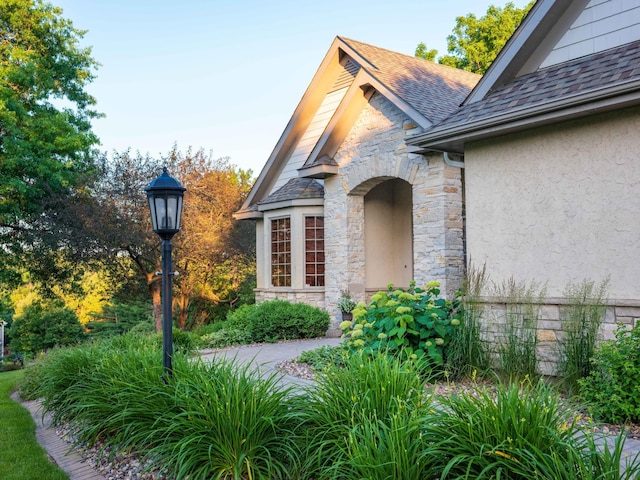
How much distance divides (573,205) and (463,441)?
4.30 m

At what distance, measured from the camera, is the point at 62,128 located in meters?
17.7

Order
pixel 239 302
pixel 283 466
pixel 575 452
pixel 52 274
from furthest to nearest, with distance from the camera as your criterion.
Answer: pixel 239 302
pixel 52 274
pixel 283 466
pixel 575 452

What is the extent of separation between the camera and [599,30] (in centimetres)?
680

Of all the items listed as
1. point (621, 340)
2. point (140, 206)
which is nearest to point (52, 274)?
point (140, 206)

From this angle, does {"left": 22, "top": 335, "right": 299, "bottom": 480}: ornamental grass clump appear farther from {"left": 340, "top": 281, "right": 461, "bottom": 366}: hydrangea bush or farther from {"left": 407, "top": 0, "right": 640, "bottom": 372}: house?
{"left": 407, "top": 0, "right": 640, "bottom": 372}: house

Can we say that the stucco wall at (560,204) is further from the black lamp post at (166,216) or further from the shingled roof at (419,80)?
the black lamp post at (166,216)

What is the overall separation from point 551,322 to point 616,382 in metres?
1.56

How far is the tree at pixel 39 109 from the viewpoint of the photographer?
16.6 meters

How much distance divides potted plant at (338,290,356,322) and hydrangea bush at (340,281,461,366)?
4607 millimetres

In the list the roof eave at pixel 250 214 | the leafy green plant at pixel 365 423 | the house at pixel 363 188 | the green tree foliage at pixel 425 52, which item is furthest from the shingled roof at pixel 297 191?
the green tree foliage at pixel 425 52

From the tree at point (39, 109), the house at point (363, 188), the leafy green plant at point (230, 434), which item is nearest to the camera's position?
the leafy green plant at point (230, 434)

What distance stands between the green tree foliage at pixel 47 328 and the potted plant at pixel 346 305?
48.8 ft

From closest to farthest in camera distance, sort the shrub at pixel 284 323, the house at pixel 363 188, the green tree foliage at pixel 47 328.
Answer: the house at pixel 363 188
the shrub at pixel 284 323
the green tree foliage at pixel 47 328

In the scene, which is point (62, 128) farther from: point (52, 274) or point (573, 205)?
point (573, 205)
